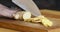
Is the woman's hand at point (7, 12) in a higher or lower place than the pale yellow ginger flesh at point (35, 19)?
higher

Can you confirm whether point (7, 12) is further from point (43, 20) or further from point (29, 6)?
point (43, 20)

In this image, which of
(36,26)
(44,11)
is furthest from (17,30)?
(44,11)

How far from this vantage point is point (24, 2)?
83 centimetres

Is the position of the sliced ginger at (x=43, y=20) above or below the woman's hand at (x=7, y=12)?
below

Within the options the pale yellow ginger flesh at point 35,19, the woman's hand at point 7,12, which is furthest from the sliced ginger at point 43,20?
the woman's hand at point 7,12

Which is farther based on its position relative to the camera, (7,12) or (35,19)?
(7,12)

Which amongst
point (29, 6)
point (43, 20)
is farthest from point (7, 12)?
point (43, 20)

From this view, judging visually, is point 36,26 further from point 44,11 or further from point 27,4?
point 44,11

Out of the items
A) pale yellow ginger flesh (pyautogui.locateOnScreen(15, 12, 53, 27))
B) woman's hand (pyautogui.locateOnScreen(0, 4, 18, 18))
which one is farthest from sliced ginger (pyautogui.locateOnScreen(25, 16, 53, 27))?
woman's hand (pyautogui.locateOnScreen(0, 4, 18, 18))

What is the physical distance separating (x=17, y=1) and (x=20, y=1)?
0.05 feet

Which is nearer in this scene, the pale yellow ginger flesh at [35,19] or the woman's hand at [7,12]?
the pale yellow ginger flesh at [35,19]

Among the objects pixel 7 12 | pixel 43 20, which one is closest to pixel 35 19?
pixel 43 20

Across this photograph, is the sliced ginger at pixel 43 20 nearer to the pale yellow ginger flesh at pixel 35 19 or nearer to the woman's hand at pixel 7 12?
the pale yellow ginger flesh at pixel 35 19

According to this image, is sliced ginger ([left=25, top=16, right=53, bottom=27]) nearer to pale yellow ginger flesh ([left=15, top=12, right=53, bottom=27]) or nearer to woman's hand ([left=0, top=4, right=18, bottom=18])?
pale yellow ginger flesh ([left=15, top=12, right=53, bottom=27])
